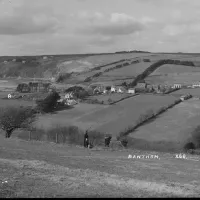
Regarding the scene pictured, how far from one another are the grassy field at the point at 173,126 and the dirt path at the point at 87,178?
37.3m

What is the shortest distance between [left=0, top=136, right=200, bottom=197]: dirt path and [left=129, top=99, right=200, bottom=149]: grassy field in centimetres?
3729

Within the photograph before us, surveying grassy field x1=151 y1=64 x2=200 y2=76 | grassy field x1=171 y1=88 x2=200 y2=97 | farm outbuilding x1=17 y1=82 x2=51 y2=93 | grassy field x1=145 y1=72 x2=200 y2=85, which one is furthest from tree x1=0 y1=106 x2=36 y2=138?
grassy field x1=151 y1=64 x2=200 y2=76

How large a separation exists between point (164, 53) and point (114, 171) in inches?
6793

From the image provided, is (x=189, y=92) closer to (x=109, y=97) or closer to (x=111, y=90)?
(x=111, y=90)

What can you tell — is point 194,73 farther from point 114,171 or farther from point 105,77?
point 114,171

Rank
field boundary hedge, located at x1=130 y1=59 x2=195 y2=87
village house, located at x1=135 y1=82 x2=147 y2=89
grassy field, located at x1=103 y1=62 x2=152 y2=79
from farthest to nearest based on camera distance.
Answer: grassy field, located at x1=103 y1=62 x2=152 y2=79, field boundary hedge, located at x1=130 y1=59 x2=195 y2=87, village house, located at x1=135 y1=82 x2=147 y2=89

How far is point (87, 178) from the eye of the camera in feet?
59.9

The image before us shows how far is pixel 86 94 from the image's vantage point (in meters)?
107

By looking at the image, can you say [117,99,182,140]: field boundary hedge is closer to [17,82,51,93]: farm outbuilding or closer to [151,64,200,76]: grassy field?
[17,82,51,93]: farm outbuilding

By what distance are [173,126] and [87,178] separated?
57.9 m

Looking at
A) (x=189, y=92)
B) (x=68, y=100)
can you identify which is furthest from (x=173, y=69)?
(x=68, y=100)

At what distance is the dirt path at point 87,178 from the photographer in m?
15.5

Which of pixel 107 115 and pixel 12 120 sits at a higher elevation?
pixel 107 115

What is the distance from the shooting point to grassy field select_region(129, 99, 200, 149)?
2598 inches
